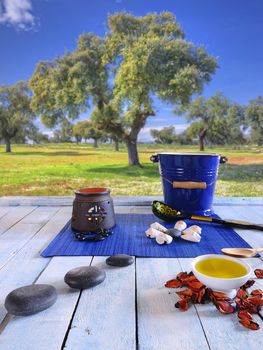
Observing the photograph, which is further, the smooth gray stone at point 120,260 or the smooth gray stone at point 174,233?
the smooth gray stone at point 174,233

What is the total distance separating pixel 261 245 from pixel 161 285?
0.42m

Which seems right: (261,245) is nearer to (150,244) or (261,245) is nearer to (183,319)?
(150,244)

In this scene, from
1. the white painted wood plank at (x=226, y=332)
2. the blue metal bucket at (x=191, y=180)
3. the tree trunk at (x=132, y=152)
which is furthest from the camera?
the tree trunk at (x=132, y=152)

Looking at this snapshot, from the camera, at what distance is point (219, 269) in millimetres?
621

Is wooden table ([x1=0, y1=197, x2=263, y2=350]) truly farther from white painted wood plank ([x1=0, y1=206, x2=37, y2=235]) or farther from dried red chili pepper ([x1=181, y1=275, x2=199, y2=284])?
white painted wood plank ([x1=0, y1=206, x2=37, y2=235])

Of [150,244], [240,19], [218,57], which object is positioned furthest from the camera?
[218,57]

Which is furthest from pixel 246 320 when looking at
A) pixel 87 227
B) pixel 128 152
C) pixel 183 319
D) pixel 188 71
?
pixel 188 71

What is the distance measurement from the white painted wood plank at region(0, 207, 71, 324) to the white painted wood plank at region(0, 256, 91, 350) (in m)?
0.05

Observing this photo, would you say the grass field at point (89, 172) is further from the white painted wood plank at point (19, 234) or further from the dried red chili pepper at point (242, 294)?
the dried red chili pepper at point (242, 294)

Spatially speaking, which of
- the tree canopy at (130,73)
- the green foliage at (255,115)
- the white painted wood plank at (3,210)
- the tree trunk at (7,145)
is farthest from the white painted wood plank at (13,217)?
the green foliage at (255,115)

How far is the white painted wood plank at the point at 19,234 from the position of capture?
84 cm

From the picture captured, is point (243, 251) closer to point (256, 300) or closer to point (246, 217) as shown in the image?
point (256, 300)

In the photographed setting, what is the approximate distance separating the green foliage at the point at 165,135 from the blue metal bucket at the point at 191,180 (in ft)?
3.59

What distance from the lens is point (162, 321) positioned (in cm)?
50
